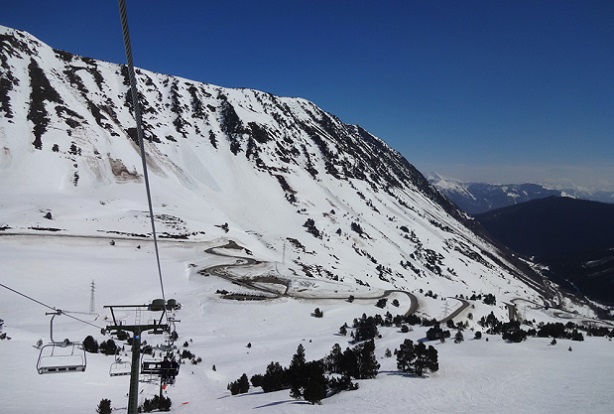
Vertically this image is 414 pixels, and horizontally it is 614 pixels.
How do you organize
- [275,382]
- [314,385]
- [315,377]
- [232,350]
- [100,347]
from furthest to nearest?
[232,350]
[100,347]
[275,382]
[315,377]
[314,385]

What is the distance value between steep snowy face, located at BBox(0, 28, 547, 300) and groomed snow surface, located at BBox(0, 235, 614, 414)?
2384cm

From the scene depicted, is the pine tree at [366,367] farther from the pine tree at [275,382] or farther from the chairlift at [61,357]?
the chairlift at [61,357]

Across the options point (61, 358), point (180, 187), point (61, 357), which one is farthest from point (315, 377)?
point (180, 187)

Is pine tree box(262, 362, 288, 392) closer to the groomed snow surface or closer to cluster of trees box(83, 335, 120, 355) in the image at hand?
the groomed snow surface

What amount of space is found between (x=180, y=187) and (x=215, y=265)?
73.8 meters

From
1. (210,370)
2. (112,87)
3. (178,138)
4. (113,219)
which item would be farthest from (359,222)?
(210,370)

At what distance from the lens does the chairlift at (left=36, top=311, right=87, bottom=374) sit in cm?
1203

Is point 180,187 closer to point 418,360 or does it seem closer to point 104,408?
point 418,360

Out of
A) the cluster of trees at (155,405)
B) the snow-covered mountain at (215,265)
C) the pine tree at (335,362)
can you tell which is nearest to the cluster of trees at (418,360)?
the snow-covered mountain at (215,265)

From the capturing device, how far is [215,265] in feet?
255

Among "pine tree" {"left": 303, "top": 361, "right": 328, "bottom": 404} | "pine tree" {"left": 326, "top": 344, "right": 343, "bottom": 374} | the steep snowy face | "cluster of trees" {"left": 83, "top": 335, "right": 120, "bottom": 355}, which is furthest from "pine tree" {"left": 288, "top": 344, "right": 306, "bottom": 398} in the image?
the steep snowy face

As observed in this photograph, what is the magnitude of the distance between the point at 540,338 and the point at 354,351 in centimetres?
2255

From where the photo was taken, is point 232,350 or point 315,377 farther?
point 232,350

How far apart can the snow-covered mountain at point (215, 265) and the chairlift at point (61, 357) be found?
4.69 feet
